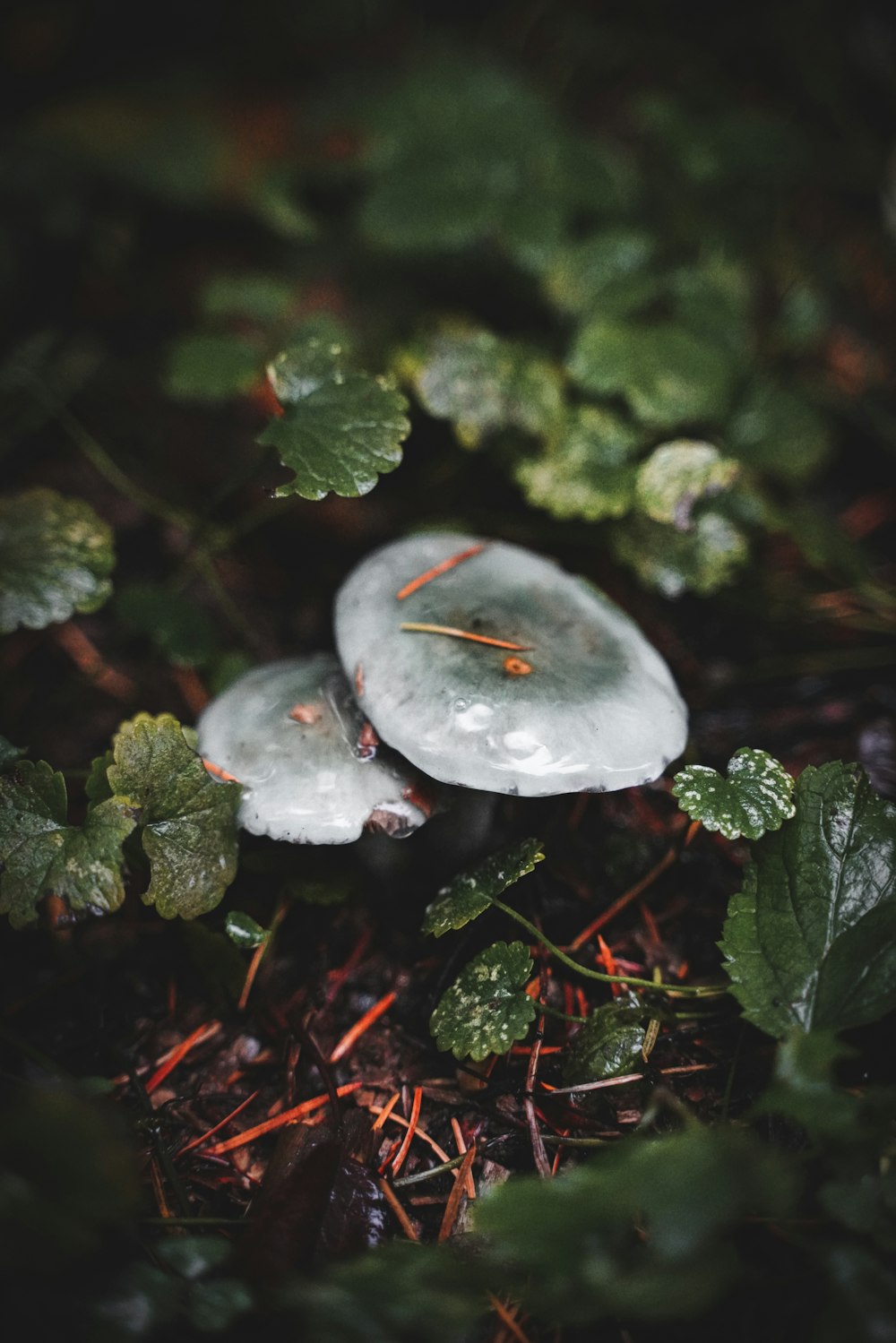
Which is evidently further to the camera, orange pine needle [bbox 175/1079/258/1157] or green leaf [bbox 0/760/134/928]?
orange pine needle [bbox 175/1079/258/1157]

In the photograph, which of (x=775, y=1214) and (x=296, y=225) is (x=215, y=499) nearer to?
(x=296, y=225)

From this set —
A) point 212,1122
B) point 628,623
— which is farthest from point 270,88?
point 212,1122

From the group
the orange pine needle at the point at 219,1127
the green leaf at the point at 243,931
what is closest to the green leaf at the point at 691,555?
the green leaf at the point at 243,931

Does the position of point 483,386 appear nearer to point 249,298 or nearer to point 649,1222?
point 249,298

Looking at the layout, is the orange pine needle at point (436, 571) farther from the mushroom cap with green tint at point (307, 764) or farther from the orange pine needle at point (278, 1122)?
the orange pine needle at point (278, 1122)

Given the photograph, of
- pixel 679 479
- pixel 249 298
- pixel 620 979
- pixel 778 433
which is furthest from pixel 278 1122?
pixel 778 433

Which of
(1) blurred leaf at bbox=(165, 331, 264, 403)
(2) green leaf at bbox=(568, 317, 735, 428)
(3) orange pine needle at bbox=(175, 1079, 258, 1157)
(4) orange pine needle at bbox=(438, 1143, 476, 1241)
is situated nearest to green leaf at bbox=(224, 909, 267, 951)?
(3) orange pine needle at bbox=(175, 1079, 258, 1157)

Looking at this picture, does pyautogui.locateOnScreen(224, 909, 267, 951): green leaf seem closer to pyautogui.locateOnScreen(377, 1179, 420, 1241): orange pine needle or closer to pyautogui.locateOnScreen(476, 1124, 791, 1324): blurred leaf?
pyautogui.locateOnScreen(377, 1179, 420, 1241): orange pine needle
